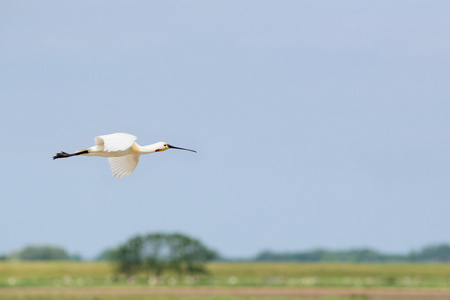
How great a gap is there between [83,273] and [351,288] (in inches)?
715

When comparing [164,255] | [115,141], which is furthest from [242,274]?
[115,141]

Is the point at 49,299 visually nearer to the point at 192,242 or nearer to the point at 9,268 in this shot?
the point at 192,242

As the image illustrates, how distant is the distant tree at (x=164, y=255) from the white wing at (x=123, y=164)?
32.5 metres

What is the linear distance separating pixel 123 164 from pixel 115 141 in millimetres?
521

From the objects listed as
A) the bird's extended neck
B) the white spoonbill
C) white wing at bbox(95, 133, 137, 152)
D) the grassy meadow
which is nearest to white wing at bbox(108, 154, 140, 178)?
the white spoonbill

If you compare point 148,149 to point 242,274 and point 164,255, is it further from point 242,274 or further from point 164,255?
point 242,274

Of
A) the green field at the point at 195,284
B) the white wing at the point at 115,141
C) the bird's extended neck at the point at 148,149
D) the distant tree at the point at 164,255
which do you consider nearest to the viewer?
the white wing at the point at 115,141

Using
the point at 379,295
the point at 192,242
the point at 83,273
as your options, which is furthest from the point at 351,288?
the point at 83,273

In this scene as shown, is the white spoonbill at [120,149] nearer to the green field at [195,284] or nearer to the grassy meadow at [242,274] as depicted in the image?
the green field at [195,284]

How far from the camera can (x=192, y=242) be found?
36188 mm

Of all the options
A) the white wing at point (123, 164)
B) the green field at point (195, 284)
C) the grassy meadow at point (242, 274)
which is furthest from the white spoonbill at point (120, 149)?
the grassy meadow at point (242, 274)

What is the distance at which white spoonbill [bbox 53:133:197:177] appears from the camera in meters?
2.93

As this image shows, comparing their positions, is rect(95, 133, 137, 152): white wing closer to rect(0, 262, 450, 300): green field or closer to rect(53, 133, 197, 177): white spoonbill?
rect(53, 133, 197, 177): white spoonbill

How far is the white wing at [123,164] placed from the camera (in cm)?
338
